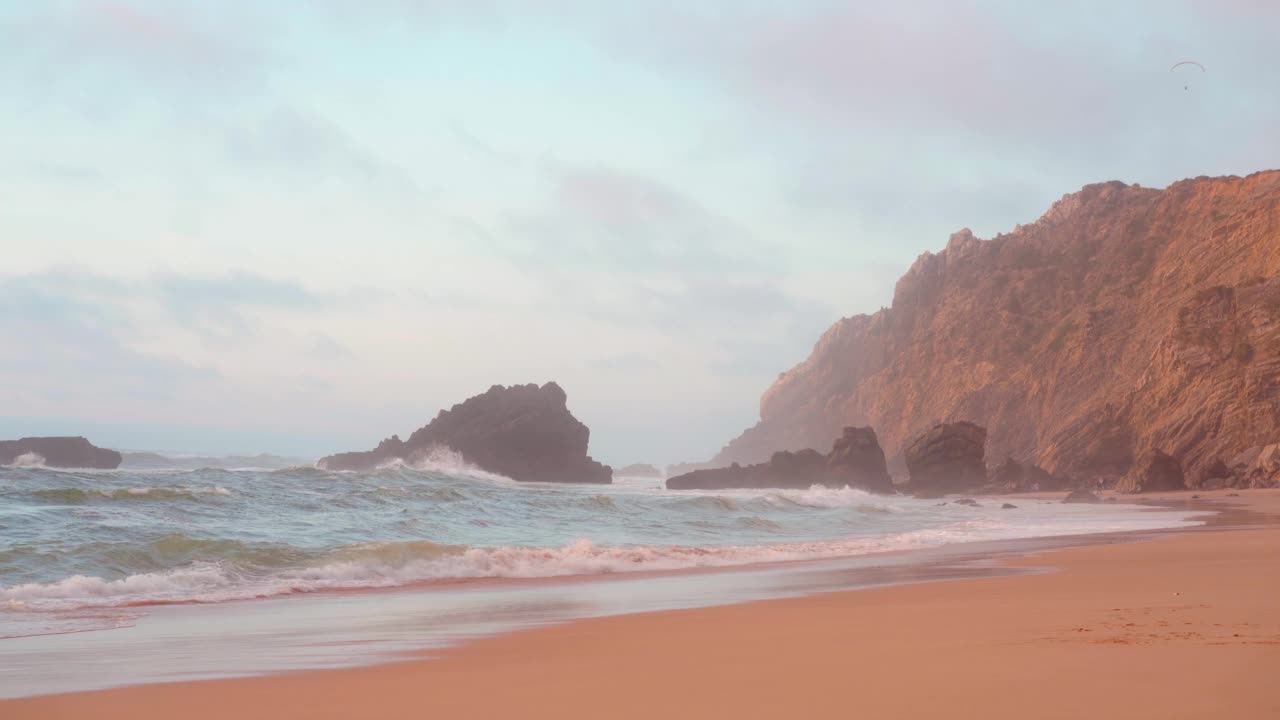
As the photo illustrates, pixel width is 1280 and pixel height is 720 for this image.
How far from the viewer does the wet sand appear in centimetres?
447

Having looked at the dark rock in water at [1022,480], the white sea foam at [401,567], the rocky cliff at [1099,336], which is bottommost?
the white sea foam at [401,567]

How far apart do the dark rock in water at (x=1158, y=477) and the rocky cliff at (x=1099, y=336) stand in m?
1.09

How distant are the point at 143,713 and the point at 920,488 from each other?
52.2m

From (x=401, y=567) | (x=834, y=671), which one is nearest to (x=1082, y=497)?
(x=401, y=567)

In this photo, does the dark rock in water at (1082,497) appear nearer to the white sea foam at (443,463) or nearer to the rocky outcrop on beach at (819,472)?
the rocky outcrop on beach at (819,472)

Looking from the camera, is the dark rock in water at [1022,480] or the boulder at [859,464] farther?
the boulder at [859,464]

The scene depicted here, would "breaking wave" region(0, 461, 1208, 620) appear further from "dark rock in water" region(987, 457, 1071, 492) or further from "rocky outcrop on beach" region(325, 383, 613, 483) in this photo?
"rocky outcrop on beach" region(325, 383, 613, 483)

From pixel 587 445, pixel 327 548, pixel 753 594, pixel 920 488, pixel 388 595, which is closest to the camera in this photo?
pixel 753 594

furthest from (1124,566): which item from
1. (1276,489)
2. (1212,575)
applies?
(1276,489)

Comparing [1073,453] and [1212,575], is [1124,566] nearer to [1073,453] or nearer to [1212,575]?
[1212,575]

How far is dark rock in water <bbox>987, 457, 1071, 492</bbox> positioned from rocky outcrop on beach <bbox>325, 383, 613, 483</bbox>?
1009 inches

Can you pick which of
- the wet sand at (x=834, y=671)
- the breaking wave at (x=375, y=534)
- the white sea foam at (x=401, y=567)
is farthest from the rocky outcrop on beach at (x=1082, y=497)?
the wet sand at (x=834, y=671)

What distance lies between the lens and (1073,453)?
181 ft

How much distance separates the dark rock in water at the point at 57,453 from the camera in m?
57.8
